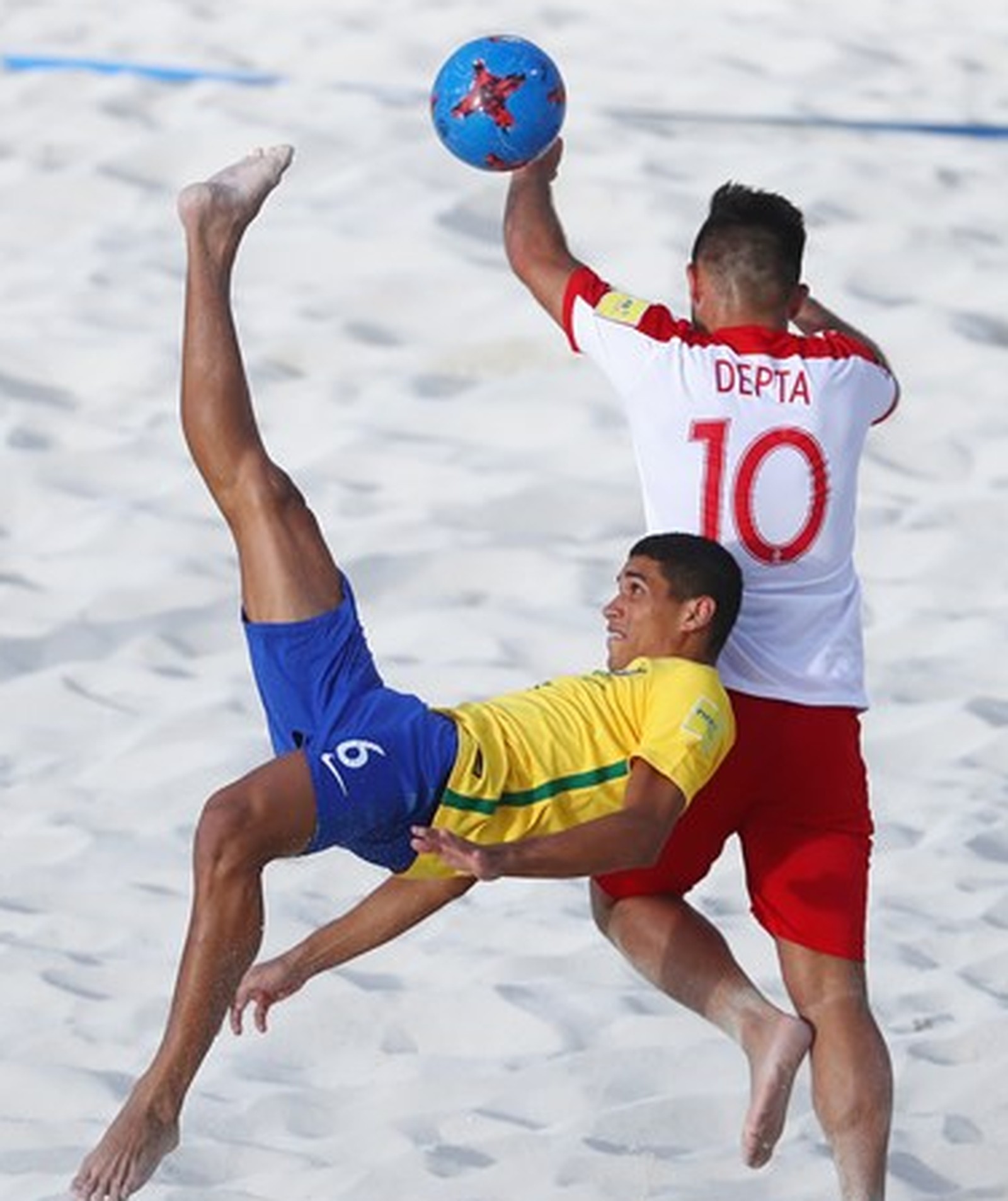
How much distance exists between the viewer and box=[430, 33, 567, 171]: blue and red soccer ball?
16.6ft

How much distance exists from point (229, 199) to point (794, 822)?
4.37ft

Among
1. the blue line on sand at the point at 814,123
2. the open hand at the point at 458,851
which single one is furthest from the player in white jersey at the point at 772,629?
the blue line on sand at the point at 814,123

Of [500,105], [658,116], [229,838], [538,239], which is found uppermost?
[500,105]

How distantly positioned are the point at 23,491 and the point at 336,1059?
8.50 ft

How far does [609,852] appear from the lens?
14.9 feet

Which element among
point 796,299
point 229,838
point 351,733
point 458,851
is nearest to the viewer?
point 458,851

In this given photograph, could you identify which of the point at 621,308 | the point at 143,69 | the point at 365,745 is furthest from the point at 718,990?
the point at 143,69

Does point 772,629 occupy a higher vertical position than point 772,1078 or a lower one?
higher

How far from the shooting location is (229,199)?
5051 millimetres

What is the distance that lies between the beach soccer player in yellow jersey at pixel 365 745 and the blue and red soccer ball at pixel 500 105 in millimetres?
478

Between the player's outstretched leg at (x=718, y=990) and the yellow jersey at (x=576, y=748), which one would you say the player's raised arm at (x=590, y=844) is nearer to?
the yellow jersey at (x=576, y=748)

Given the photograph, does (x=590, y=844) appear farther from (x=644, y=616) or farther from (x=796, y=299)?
(x=796, y=299)

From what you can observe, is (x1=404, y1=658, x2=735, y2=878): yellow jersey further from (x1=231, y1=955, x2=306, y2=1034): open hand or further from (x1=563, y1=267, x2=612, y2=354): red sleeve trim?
(x1=563, y1=267, x2=612, y2=354): red sleeve trim

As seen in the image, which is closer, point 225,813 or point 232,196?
point 225,813
